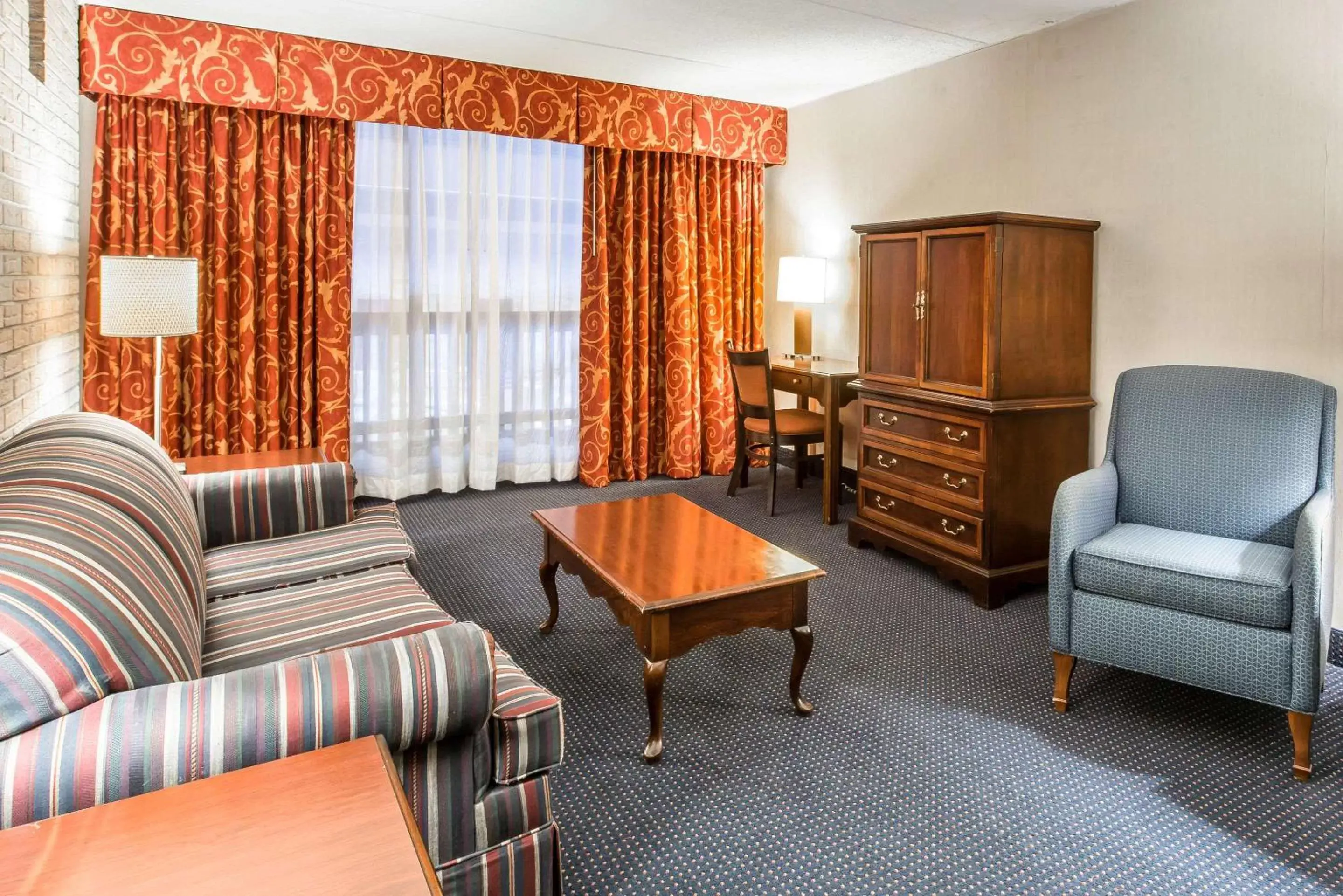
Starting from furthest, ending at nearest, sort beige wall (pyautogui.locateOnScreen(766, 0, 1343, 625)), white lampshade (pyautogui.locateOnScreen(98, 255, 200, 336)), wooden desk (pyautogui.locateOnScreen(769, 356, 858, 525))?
wooden desk (pyautogui.locateOnScreen(769, 356, 858, 525)) → white lampshade (pyautogui.locateOnScreen(98, 255, 200, 336)) → beige wall (pyautogui.locateOnScreen(766, 0, 1343, 625))

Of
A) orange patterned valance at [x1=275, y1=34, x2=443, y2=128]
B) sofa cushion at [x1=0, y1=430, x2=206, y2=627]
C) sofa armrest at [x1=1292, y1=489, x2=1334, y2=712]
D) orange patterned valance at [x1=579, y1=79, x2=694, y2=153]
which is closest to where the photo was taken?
sofa cushion at [x1=0, y1=430, x2=206, y2=627]

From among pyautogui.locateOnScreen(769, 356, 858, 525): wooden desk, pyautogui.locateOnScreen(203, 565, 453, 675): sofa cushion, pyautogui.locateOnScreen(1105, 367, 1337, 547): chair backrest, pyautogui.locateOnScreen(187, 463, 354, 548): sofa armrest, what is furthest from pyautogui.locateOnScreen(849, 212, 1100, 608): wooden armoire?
pyautogui.locateOnScreen(187, 463, 354, 548): sofa armrest

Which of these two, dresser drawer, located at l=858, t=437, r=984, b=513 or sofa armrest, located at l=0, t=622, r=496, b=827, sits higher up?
dresser drawer, located at l=858, t=437, r=984, b=513

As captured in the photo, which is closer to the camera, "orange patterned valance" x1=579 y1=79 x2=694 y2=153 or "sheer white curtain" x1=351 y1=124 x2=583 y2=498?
"sheer white curtain" x1=351 y1=124 x2=583 y2=498

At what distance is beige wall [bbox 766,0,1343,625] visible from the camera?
2809 mm

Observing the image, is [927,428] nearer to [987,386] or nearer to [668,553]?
[987,386]

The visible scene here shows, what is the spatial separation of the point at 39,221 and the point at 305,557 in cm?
169

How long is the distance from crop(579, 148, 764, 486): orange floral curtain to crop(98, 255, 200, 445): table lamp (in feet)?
8.11

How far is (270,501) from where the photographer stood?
9.08ft

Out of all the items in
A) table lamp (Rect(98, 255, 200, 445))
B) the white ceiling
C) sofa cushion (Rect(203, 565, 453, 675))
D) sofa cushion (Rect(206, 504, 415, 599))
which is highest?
the white ceiling

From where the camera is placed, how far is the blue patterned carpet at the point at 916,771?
5.89 ft

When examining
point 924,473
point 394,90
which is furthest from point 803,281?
point 394,90

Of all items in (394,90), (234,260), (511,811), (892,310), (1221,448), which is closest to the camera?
(511,811)

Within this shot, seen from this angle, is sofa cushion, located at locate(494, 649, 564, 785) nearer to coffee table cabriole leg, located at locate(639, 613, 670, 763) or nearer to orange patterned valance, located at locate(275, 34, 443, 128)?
coffee table cabriole leg, located at locate(639, 613, 670, 763)
